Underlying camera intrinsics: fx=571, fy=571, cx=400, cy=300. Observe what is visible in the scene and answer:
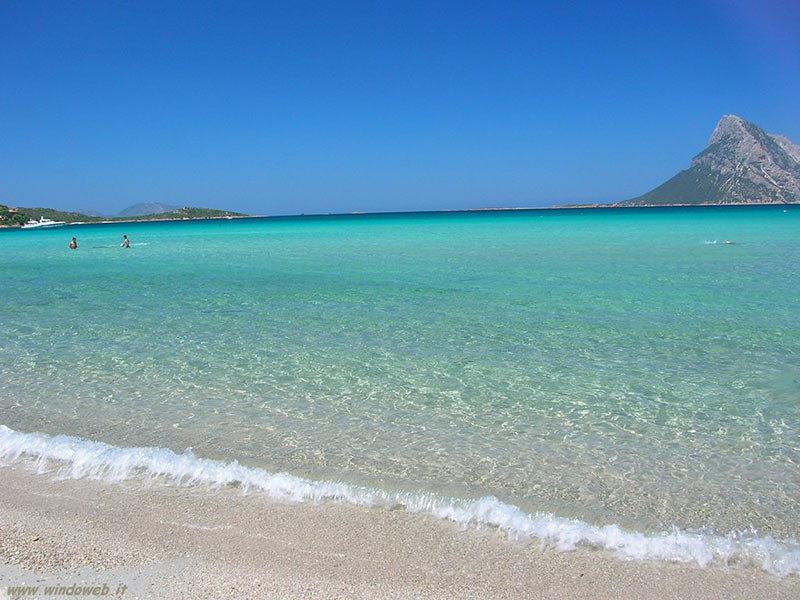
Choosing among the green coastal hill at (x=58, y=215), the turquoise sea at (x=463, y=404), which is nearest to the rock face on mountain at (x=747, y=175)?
the green coastal hill at (x=58, y=215)

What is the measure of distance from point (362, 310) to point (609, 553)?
9.28m

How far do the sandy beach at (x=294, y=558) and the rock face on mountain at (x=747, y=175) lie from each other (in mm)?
194734

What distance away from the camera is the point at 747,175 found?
17712 centimetres

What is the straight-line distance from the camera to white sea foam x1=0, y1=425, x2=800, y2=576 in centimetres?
386

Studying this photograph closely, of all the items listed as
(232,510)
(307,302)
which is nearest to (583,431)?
(232,510)

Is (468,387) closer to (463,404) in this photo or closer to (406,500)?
(463,404)

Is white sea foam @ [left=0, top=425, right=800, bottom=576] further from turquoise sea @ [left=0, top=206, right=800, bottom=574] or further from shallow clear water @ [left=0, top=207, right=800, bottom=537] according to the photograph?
shallow clear water @ [left=0, top=207, right=800, bottom=537]

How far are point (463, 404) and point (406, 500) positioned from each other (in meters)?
2.28

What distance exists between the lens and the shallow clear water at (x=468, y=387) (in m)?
5.00

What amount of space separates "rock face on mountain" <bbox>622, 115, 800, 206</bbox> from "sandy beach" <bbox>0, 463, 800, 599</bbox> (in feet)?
639

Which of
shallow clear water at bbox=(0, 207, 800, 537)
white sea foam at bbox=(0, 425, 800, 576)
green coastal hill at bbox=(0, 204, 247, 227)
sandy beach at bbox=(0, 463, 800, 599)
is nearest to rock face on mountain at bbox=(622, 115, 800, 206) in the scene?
green coastal hill at bbox=(0, 204, 247, 227)

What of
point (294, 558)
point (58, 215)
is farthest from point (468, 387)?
point (58, 215)

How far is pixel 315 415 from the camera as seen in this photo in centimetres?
653

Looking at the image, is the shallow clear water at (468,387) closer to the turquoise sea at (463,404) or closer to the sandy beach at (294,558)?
the turquoise sea at (463,404)
